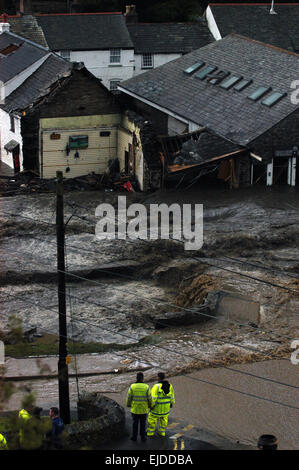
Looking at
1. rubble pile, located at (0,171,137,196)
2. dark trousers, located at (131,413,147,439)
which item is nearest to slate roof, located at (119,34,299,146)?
rubble pile, located at (0,171,137,196)

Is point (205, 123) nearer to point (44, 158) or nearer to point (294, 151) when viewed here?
point (294, 151)

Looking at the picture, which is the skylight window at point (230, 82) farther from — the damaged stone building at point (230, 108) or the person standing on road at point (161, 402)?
the person standing on road at point (161, 402)

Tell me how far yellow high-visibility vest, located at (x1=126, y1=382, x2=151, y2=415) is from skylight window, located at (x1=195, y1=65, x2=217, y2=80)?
27166mm

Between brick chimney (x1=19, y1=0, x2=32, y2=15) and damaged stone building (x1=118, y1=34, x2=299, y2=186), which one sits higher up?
brick chimney (x1=19, y1=0, x2=32, y2=15)

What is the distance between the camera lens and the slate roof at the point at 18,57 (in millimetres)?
41094

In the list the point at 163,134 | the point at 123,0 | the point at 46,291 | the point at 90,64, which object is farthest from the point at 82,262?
the point at 123,0

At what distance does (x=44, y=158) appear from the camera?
37.2 meters

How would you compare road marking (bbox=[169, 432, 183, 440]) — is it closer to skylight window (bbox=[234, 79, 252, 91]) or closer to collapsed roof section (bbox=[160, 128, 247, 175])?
collapsed roof section (bbox=[160, 128, 247, 175])

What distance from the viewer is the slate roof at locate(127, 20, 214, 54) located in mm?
51078

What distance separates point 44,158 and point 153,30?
59.2 feet

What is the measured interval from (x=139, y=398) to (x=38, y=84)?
26.4 m

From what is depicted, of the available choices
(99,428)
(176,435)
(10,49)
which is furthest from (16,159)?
(176,435)

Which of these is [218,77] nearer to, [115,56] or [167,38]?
[115,56]

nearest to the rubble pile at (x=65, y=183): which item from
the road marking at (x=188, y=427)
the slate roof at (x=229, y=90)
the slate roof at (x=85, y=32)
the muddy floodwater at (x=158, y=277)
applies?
the muddy floodwater at (x=158, y=277)
